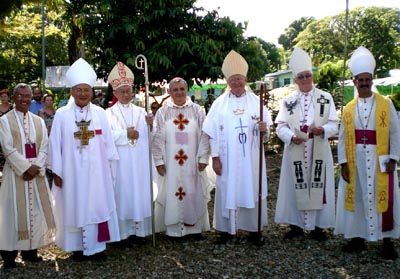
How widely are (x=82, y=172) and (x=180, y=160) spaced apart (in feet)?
4.40

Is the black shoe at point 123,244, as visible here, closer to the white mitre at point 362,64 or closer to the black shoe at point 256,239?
the black shoe at point 256,239

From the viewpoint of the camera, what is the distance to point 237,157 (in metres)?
5.75

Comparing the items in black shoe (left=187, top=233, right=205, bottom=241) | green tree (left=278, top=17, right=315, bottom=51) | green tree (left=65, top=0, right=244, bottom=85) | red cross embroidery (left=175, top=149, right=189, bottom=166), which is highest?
green tree (left=278, top=17, right=315, bottom=51)

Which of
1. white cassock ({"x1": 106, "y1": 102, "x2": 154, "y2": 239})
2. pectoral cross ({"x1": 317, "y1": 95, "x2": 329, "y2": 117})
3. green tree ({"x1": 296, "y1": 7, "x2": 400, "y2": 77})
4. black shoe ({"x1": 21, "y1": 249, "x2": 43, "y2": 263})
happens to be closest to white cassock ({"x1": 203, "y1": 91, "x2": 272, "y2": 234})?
pectoral cross ({"x1": 317, "y1": 95, "x2": 329, "y2": 117})

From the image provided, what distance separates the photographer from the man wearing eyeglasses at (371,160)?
16.9ft

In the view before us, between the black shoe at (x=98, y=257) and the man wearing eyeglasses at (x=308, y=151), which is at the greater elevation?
the man wearing eyeglasses at (x=308, y=151)

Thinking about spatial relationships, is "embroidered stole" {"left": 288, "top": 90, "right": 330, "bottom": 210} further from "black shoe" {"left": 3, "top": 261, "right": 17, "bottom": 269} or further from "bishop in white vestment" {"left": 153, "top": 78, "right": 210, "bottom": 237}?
"black shoe" {"left": 3, "top": 261, "right": 17, "bottom": 269}

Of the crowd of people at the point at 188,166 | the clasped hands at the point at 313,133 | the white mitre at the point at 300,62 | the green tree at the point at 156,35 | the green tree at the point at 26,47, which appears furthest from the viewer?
the green tree at the point at 26,47

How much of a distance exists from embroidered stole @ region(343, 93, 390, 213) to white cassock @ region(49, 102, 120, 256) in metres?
2.78

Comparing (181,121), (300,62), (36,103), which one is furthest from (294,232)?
(36,103)

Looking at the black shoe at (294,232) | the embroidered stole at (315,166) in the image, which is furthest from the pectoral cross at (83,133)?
the black shoe at (294,232)

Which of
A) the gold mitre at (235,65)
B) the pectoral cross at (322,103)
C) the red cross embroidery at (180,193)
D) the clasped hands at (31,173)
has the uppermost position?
the gold mitre at (235,65)

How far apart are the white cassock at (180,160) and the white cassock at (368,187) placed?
1864 millimetres

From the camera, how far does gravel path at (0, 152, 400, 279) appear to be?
4.89m
